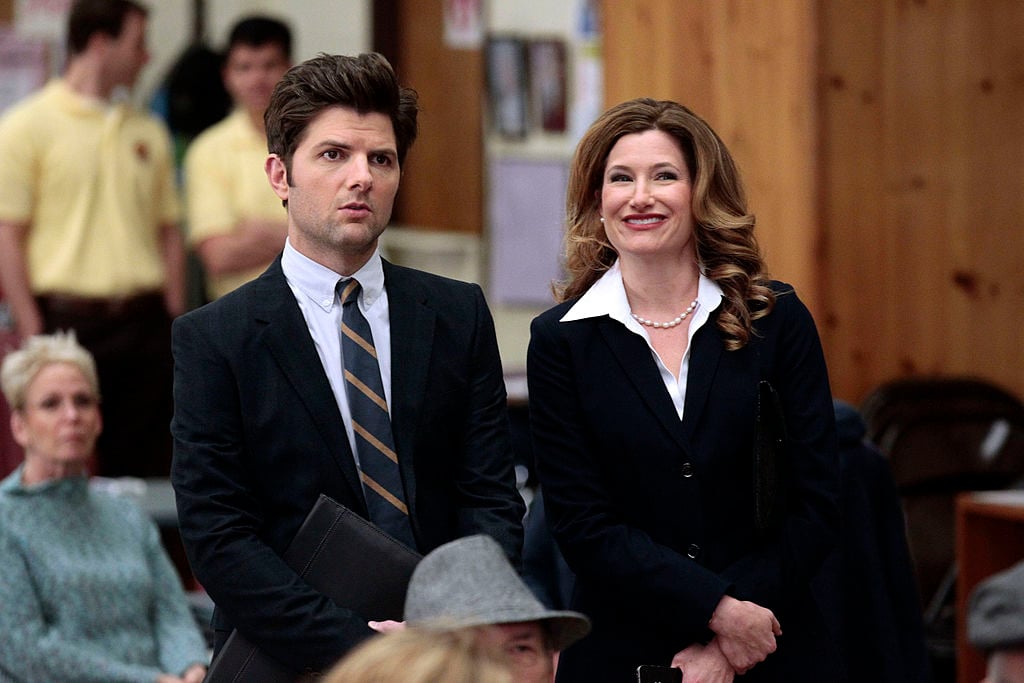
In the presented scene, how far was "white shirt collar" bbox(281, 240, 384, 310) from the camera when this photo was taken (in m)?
2.74

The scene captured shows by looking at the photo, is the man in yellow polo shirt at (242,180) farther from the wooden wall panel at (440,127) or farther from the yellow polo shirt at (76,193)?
the wooden wall panel at (440,127)

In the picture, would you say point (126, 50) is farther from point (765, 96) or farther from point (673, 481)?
point (673, 481)

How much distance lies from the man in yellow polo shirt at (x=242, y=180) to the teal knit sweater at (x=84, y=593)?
2470 mm

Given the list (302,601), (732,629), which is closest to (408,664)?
(302,601)

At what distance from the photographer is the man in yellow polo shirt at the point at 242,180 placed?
6.72 meters

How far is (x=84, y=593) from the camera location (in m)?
4.08

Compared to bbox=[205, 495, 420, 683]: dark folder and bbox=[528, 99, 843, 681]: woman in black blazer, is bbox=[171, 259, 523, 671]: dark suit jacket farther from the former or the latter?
bbox=[528, 99, 843, 681]: woman in black blazer

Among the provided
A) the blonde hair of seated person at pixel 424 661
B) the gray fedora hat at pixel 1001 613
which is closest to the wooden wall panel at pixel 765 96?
the gray fedora hat at pixel 1001 613

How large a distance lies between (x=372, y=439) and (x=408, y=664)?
1.04 meters

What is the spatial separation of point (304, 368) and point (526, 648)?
0.59 metres

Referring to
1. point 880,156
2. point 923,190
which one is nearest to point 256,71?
point 880,156

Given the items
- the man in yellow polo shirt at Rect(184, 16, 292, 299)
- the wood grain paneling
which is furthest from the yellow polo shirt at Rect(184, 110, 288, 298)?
the wood grain paneling

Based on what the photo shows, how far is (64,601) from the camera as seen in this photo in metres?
4.05

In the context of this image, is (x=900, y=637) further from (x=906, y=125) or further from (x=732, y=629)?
(x=906, y=125)
